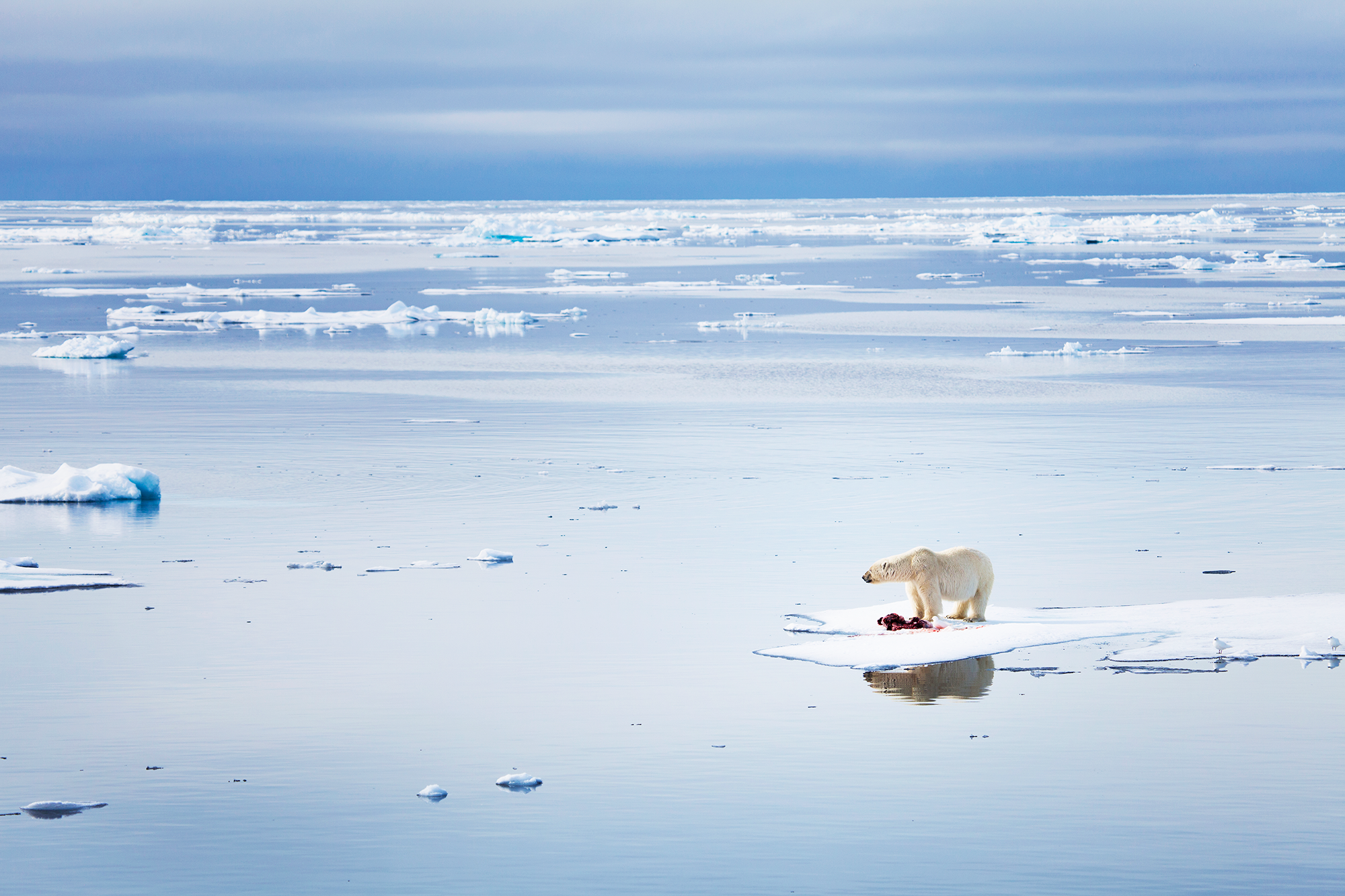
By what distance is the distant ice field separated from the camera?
5664mm

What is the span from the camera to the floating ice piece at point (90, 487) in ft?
41.3

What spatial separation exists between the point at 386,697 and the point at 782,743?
5.65 ft

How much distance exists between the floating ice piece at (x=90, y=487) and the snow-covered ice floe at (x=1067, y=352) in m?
14.5

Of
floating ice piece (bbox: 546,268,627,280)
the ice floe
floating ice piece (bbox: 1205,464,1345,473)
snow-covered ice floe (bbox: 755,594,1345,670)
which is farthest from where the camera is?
floating ice piece (bbox: 546,268,627,280)

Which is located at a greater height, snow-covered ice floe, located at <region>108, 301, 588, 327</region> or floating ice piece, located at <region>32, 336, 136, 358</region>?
snow-covered ice floe, located at <region>108, 301, 588, 327</region>

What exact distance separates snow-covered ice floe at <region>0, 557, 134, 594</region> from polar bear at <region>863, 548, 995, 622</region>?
4.11 metres

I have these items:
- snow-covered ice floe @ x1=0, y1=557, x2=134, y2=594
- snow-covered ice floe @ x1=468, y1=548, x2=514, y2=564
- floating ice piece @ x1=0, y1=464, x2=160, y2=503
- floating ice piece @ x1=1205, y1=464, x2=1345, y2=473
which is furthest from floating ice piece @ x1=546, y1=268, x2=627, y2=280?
snow-covered ice floe @ x1=0, y1=557, x2=134, y2=594

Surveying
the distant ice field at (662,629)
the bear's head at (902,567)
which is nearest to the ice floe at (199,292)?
the distant ice field at (662,629)

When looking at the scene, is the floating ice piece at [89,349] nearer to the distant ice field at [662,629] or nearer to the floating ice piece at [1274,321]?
the distant ice field at [662,629]

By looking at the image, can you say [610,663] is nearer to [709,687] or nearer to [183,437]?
[709,687]

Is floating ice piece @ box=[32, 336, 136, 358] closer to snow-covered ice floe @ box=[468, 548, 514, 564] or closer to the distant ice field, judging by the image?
the distant ice field

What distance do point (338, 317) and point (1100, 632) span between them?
26152 mm

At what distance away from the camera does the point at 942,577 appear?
28.1 feet

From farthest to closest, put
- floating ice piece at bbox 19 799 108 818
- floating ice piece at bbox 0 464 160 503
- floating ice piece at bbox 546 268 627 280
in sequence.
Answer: floating ice piece at bbox 546 268 627 280 → floating ice piece at bbox 0 464 160 503 → floating ice piece at bbox 19 799 108 818
